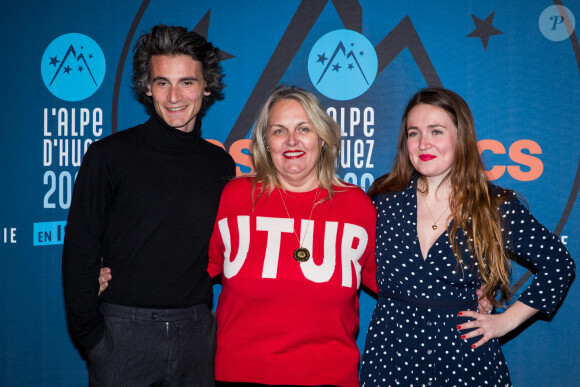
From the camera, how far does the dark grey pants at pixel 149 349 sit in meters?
Answer: 1.70

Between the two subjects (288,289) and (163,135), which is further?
(163,135)

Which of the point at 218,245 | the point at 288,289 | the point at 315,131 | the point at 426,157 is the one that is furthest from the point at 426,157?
the point at 218,245

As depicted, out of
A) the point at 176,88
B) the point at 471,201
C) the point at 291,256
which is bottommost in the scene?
the point at 291,256

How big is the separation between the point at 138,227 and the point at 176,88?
0.59 m

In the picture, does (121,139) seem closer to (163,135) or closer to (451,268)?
(163,135)

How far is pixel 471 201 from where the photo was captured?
1771 millimetres

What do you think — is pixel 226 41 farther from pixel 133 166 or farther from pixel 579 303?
pixel 579 303

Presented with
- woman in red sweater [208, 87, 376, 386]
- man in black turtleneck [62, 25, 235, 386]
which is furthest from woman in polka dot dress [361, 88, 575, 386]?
man in black turtleneck [62, 25, 235, 386]

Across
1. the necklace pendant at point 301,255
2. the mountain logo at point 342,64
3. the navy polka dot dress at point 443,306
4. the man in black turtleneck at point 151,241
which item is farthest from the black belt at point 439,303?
the mountain logo at point 342,64

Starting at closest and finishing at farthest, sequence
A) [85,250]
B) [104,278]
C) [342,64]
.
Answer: [85,250] → [104,278] → [342,64]

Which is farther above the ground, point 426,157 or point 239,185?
point 426,157

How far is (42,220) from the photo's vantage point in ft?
8.82

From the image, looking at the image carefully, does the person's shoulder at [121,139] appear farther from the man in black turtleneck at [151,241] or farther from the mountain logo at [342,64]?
the mountain logo at [342,64]

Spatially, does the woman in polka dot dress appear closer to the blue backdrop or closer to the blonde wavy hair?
the blonde wavy hair
